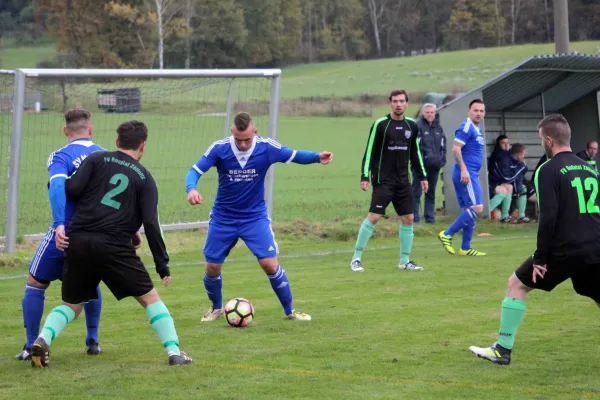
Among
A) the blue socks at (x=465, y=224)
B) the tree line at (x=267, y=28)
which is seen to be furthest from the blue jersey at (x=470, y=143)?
the tree line at (x=267, y=28)

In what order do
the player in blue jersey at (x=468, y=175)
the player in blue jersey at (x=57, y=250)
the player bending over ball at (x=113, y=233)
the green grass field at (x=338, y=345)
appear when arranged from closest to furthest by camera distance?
the green grass field at (x=338, y=345) → the player bending over ball at (x=113, y=233) → the player in blue jersey at (x=57, y=250) → the player in blue jersey at (x=468, y=175)

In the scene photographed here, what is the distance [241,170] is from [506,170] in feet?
37.1

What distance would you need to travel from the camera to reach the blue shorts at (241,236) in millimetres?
9438

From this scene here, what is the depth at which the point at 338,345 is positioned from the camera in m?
8.17

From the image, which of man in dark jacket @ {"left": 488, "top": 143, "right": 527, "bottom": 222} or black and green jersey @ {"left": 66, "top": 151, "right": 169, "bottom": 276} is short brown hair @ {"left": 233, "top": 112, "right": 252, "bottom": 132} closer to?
black and green jersey @ {"left": 66, "top": 151, "right": 169, "bottom": 276}

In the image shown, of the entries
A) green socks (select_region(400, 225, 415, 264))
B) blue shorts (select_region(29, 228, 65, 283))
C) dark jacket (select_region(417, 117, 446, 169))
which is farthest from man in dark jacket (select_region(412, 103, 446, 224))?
blue shorts (select_region(29, 228, 65, 283))

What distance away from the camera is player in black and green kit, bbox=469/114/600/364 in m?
6.91

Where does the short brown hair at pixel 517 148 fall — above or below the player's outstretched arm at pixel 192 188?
above

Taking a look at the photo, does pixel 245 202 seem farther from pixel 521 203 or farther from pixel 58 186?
pixel 521 203

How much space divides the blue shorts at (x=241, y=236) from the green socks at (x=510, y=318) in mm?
2810

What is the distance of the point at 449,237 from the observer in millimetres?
14805

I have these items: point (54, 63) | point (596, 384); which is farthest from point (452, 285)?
point (54, 63)

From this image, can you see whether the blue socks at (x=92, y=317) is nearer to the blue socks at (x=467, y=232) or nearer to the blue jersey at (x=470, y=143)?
the blue socks at (x=467, y=232)

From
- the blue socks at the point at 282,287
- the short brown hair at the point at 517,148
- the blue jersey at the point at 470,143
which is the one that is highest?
the short brown hair at the point at 517,148
